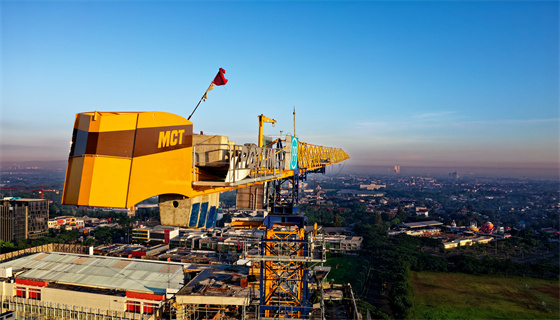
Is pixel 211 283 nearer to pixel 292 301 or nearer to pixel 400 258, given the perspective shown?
pixel 292 301

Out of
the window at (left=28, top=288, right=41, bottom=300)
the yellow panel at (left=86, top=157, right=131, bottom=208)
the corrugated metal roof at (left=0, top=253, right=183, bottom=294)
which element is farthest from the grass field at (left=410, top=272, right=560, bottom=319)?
the yellow panel at (left=86, top=157, right=131, bottom=208)

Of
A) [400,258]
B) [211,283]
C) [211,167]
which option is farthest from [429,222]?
[211,167]

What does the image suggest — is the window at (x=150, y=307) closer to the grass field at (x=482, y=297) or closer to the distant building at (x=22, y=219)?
the grass field at (x=482, y=297)

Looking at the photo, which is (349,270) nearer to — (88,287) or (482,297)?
(482,297)

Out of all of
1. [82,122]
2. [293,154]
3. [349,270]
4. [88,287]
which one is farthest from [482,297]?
[82,122]

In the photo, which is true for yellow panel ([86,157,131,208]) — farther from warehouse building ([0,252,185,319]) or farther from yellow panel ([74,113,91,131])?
warehouse building ([0,252,185,319])

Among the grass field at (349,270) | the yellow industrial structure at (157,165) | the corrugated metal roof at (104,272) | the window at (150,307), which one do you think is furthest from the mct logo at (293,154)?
the grass field at (349,270)
